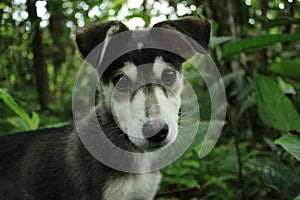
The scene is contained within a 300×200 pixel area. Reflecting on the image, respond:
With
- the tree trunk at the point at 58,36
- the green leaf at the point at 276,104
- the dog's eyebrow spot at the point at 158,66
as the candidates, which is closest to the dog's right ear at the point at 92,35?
the dog's eyebrow spot at the point at 158,66

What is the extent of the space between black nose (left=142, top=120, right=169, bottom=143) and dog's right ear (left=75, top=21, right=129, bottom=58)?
0.64 metres

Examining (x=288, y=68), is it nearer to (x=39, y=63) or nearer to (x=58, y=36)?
(x=39, y=63)

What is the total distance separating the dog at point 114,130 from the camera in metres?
2.88

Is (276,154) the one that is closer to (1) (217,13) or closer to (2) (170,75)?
(2) (170,75)

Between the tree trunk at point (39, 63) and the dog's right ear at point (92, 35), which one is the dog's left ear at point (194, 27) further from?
the tree trunk at point (39, 63)

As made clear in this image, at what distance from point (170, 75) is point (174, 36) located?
0.27 metres

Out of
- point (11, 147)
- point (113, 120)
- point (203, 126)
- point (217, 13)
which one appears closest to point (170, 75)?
point (113, 120)

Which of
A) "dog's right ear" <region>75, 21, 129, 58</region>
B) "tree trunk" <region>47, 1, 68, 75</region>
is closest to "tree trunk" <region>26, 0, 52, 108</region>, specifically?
"tree trunk" <region>47, 1, 68, 75</region>

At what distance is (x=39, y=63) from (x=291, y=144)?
15.5 ft

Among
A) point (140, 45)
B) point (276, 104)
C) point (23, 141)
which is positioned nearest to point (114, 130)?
point (140, 45)

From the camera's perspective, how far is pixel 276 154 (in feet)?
14.1

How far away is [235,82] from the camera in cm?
575

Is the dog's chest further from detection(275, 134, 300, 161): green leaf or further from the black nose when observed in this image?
detection(275, 134, 300, 161): green leaf

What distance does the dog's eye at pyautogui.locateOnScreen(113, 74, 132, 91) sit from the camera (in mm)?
2983
